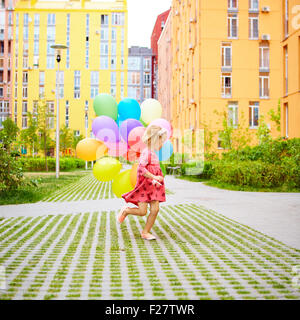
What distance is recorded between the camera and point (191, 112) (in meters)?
42.1

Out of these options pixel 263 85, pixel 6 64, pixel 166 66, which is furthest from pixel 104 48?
pixel 263 85

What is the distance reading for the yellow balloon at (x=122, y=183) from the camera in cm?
703

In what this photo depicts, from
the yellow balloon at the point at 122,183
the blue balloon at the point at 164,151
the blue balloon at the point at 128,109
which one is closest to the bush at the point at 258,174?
the blue balloon at the point at 164,151

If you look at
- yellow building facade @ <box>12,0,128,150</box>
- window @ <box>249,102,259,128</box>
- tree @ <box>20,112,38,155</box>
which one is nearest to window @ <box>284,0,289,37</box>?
window @ <box>249,102,259,128</box>

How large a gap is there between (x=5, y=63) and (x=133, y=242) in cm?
7882

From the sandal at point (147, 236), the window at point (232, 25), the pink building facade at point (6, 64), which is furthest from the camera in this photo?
the pink building facade at point (6, 64)

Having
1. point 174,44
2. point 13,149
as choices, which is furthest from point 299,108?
point 174,44

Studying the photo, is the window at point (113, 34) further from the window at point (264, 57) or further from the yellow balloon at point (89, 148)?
the yellow balloon at point (89, 148)

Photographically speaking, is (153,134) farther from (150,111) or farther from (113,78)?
(113,78)

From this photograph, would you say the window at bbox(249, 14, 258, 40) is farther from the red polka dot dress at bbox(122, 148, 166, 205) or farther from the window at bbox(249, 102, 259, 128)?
the red polka dot dress at bbox(122, 148, 166, 205)

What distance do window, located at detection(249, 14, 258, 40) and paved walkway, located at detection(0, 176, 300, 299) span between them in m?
31.3

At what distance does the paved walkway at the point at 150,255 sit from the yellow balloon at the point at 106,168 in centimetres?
95
